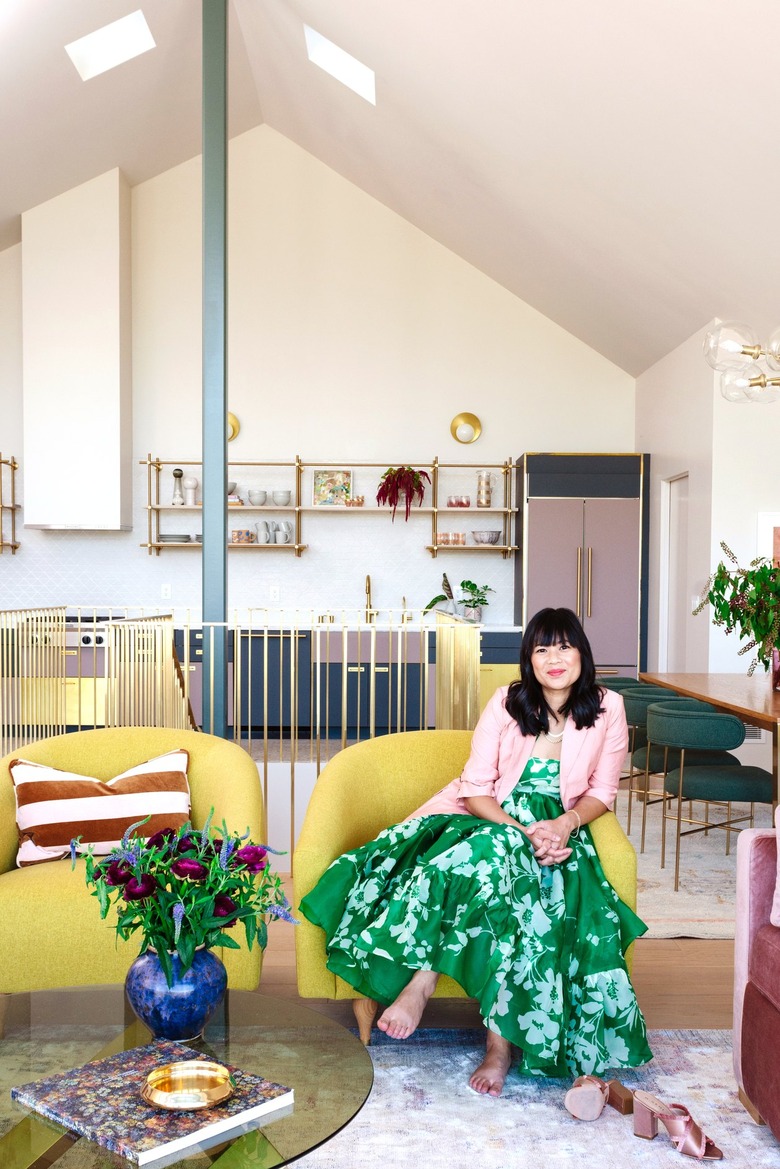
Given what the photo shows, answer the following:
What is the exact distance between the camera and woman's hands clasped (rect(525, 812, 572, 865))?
247 cm

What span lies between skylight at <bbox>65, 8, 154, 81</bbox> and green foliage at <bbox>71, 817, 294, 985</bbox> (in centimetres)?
536

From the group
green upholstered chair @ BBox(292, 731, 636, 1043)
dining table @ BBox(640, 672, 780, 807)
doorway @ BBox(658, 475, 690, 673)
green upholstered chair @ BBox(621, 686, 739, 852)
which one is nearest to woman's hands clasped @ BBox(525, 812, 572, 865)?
green upholstered chair @ BBox(292, 731, 636, 1043)

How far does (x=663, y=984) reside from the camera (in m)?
2.99

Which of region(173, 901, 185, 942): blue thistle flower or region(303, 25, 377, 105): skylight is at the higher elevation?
region(303, 25, 377, 105): skylight

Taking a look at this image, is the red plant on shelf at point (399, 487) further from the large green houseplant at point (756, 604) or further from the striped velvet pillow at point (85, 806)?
the striped velvet pillow at point (85, 806)

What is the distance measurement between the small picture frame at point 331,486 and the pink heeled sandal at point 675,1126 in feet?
19.3

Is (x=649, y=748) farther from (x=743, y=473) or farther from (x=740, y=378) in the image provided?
(x=743, y=473)

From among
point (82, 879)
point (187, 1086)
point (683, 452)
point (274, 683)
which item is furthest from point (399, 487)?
point (187, 1086)

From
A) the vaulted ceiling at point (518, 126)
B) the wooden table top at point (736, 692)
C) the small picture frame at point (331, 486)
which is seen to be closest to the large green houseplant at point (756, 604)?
the wooden table top at point (736, 692)

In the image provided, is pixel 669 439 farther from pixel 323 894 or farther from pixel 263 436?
pixel 323 894

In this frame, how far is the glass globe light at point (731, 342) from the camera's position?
363 cm

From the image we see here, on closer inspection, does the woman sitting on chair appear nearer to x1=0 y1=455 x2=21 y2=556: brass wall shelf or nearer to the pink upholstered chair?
the pink upholstered chair

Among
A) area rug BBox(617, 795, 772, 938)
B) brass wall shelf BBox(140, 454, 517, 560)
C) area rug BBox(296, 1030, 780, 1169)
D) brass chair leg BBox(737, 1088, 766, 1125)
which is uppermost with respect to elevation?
brass wall shelf BBox(140, 454, 517, 560)

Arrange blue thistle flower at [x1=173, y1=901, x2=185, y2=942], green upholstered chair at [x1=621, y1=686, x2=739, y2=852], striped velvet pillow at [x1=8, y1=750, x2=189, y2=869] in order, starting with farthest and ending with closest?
1. green upholstered chair at [x1=621, y1=686, x2=739, y2=852]
2. striped velvet pillow at [x1=8, y1=750, x2=189, y2=869]
3. blue thistle flower at [x1=173, y1=901, x2=185, y2=942]
